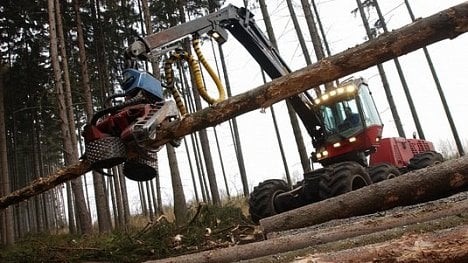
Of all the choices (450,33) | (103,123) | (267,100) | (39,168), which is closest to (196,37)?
(267,100)

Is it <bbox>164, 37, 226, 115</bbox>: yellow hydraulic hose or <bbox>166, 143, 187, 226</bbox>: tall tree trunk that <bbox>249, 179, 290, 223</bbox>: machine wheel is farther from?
<bbox>166, 143, 187, 226</bbox>: tall tree trunk

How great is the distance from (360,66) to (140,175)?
2.75 meters

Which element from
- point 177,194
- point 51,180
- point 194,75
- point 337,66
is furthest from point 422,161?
point 177,194

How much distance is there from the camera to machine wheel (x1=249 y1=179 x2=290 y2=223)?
7.43 metres

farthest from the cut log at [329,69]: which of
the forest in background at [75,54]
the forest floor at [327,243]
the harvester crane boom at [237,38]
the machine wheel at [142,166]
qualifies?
the forest in background at [75,54]

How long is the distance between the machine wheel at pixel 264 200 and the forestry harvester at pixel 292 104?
0.06ft

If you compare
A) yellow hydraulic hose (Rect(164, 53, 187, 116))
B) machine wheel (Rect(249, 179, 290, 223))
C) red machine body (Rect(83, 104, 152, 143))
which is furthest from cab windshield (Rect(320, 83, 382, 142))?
red machine body (Rect(83, 104, 152, 143))

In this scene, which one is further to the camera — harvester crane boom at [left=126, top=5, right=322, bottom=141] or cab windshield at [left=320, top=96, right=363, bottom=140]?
cab windshield at [left=320, top=96, right=363, bottom=140]

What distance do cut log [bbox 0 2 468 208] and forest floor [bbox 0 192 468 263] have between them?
1421mm

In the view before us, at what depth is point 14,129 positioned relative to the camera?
22109mm

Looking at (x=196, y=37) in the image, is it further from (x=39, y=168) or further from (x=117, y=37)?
(x=39, y=168)

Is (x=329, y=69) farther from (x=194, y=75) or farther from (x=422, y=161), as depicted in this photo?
(x=422, y=161)

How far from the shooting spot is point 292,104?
25.6ft

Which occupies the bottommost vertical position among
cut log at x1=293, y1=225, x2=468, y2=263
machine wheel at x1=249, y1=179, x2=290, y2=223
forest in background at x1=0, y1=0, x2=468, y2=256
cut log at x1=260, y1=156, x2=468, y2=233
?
cut log at x1=293, y1=225, x2=468, y2=263
